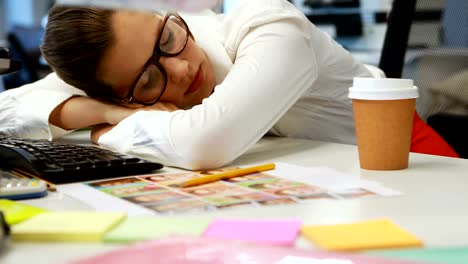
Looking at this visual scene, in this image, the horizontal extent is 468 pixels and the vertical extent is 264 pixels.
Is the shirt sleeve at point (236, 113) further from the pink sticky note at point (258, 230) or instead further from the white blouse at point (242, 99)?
the pink sticky note at point (258, 230)

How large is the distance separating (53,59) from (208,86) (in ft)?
1.00

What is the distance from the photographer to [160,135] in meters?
0.96

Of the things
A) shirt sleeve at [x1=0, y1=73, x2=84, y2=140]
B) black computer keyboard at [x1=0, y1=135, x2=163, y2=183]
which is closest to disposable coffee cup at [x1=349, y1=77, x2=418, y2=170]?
black computer keyboard at [x1=0, y1=135, x2=163, y2=183]

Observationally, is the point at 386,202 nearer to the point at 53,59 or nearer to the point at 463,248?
the point at 463,248

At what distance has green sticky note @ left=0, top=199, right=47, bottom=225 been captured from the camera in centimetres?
59

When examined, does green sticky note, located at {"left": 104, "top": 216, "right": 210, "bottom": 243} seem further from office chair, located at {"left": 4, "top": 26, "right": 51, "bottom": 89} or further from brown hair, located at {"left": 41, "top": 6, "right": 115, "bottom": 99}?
office chair, located at {"left": 4, "top": 26, "right": 51, "bottom": 89}

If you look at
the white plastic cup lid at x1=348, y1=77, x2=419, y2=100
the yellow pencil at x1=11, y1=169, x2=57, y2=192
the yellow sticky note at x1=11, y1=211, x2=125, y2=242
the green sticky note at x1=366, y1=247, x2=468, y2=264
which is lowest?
the yellow pencil at x1=11, y1=169, x2=57, y2=192

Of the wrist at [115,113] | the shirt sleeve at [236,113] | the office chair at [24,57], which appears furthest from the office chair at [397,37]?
the office chair at [24,57]

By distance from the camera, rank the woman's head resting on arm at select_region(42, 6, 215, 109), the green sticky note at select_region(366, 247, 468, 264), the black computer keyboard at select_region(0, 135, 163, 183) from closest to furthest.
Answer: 1. the green sticky note at select_region(366, 247, 468, 264)
2. the black computer keyboard at select_region(0, 135, 163, 183)
3. the woman's head resting on arm at select_region(42, 6, 215, 109)

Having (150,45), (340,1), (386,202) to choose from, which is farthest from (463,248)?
(340,1)

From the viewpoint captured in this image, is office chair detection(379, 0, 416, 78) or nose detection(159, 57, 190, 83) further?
office chair detection(379, 0, 416, 78)

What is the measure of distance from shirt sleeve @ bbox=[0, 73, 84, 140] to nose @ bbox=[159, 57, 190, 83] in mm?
265

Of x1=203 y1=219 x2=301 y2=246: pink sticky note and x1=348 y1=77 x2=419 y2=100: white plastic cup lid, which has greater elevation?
x1=348 y1=77 x2=419 y2=100: white plastic cup lid

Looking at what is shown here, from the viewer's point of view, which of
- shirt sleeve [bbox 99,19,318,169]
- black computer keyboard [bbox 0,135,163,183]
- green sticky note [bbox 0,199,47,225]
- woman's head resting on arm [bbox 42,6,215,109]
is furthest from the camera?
woman's head resting on arm [bbox 42,6,215,109]
